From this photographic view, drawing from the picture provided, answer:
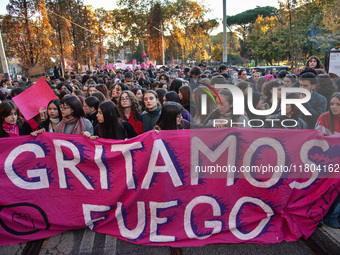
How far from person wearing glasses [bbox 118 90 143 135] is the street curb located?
284 centimetres

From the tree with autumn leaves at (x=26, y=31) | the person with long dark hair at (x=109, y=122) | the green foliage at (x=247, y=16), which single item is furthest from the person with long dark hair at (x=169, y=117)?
the green foliage at (x=247, y=16)

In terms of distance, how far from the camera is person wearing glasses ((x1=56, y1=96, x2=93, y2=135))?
3.79 m

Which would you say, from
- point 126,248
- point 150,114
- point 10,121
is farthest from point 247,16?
point 126,248

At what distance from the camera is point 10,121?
151 inches

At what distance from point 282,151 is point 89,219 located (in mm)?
2396

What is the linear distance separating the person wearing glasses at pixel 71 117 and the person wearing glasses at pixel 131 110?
809mm

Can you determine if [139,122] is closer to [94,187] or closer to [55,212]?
[94,187]

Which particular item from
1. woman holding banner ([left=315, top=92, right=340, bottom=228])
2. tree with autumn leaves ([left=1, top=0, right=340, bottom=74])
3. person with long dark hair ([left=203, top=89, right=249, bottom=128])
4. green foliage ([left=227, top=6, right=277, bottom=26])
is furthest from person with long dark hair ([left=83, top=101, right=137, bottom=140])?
green foliage ([left=227, top=6, right=277, bottom=26])

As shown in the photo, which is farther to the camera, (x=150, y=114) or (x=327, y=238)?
(x=150, y=114)

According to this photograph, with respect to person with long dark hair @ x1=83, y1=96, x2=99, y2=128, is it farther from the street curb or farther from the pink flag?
the street curb

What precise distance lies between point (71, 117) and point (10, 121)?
847mm

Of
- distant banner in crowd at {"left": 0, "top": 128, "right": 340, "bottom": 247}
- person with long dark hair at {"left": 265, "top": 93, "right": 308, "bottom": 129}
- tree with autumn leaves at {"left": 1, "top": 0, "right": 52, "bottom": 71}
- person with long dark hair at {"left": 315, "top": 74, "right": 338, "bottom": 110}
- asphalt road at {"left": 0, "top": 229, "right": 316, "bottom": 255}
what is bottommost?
asphalt road at {"left": 0, "top": 229, "right": 316, "bottom": 255}

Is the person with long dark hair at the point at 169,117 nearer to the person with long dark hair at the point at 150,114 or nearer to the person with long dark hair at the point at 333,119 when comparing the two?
the person with long dark hair at the point at 150,114

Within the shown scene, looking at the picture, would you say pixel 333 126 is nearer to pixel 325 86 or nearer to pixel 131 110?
pixel 325 86
